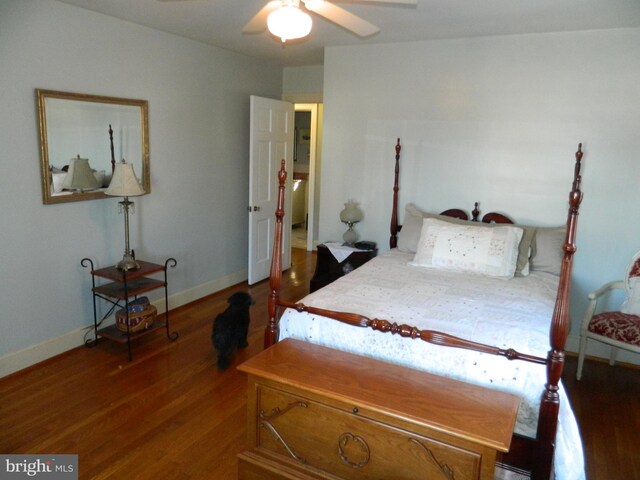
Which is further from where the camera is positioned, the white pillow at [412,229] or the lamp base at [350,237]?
the lamp base at [350,237]

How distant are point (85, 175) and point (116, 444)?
1.91 meters

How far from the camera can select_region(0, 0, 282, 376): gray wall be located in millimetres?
3006

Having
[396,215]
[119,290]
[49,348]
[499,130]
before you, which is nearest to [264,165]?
[396,215]

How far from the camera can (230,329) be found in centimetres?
326

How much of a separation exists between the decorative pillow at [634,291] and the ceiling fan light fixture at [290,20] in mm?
2706

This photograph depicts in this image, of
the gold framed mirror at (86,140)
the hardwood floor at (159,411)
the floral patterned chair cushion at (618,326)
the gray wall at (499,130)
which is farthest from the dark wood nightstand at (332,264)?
the floral patterned chair cushion at (618,326)

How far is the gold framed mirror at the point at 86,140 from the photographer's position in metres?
3.15

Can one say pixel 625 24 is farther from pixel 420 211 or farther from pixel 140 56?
pixel 140 56

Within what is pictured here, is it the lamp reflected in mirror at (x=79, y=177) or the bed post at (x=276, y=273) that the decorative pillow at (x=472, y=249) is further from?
the lamp reflected in mirror at (x=79, y=177)

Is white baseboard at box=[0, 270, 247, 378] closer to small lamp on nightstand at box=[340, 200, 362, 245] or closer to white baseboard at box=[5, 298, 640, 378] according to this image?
white baseboard at box=[5, 298, 640, 378]

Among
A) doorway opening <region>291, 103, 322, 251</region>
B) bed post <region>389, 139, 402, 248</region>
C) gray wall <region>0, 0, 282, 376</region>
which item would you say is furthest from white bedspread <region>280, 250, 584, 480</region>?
doorway opening <region>291, 103, 322, 251</region>

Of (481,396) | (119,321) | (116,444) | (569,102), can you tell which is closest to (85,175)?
(119,321)

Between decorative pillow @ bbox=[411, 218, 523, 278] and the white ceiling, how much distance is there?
142cm

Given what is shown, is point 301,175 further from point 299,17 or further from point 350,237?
point 299,17
